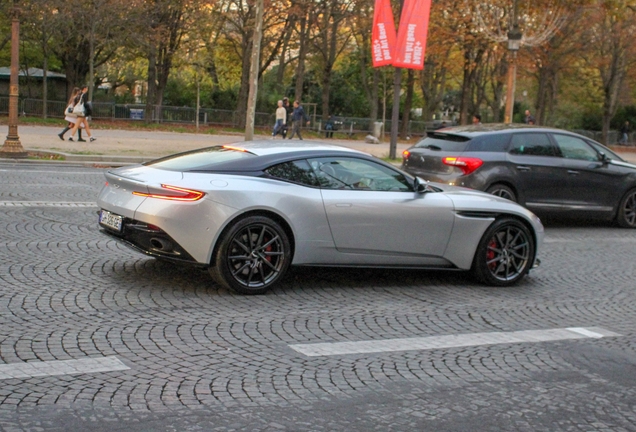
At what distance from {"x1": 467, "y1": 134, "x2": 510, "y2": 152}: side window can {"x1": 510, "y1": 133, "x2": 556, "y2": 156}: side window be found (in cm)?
14

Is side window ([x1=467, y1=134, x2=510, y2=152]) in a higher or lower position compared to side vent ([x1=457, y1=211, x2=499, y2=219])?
higher

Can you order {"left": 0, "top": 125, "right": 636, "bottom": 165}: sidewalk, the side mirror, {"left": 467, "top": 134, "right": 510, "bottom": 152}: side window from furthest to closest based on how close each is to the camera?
{"left": 0, "top": 125, "right": 636, "bottom": 165}: sidewalk
{"left": 467, "top": 134, "right": 510, "bottom": 152}: side window
the side mirror

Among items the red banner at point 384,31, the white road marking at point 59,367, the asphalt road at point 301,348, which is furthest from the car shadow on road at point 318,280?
the red banner at point 384,31

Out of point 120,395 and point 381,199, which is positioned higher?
point 381,199

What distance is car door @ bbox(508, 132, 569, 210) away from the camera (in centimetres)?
1347

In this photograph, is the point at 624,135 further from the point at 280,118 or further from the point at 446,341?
the point at 446,341

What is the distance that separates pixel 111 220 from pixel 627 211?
9.87 meters

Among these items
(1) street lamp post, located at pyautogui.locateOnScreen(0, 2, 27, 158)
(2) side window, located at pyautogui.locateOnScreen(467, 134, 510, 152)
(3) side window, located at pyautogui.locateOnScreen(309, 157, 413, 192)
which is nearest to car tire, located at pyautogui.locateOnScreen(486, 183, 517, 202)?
(2) side window, located at pyautogui.locateOnScreen(467, 134, 510, 152)

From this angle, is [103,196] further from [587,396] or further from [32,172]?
[32,172]

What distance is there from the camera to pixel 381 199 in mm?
8156

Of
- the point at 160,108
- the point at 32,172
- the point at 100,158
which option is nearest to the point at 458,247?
the point at 32,172

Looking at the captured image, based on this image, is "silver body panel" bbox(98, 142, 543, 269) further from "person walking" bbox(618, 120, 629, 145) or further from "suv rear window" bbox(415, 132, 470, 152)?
"person walking" bbox(618, 120, 629, 145)

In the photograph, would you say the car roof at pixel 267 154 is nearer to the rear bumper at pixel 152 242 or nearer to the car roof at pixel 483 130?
the rear bumper at pixel 152 242

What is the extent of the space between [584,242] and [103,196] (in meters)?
7.44
